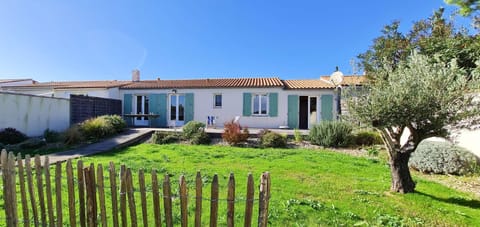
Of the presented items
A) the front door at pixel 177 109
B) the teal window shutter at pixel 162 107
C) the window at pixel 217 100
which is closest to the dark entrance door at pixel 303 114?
the window at pixel 217 100

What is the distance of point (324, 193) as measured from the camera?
5.52 metres

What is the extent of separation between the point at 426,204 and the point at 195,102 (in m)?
16.5

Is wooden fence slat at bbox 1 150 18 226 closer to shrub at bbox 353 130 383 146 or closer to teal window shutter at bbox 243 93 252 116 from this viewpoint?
shrub at bbox 353 130 383 146

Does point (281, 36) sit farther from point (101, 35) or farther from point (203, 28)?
point (101, 35)

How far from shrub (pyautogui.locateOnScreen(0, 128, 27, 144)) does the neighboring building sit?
7622mm

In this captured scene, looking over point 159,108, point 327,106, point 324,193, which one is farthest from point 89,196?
point 159,108

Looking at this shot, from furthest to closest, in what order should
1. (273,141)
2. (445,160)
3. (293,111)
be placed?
(293,111) < (273,141) < (445,160)

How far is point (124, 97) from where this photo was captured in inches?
822

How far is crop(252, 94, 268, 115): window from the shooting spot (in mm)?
18953

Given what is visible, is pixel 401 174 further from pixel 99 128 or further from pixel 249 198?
pixel 99 128

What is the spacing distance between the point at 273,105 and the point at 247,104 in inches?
74.1

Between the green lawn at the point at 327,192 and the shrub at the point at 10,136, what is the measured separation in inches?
246

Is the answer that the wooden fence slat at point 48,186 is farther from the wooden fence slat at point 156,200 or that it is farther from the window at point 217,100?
the window at point 217,100

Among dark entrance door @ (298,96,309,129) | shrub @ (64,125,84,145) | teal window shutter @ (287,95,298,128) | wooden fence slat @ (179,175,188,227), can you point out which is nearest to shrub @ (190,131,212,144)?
shrub @ (64,125,84,145)
